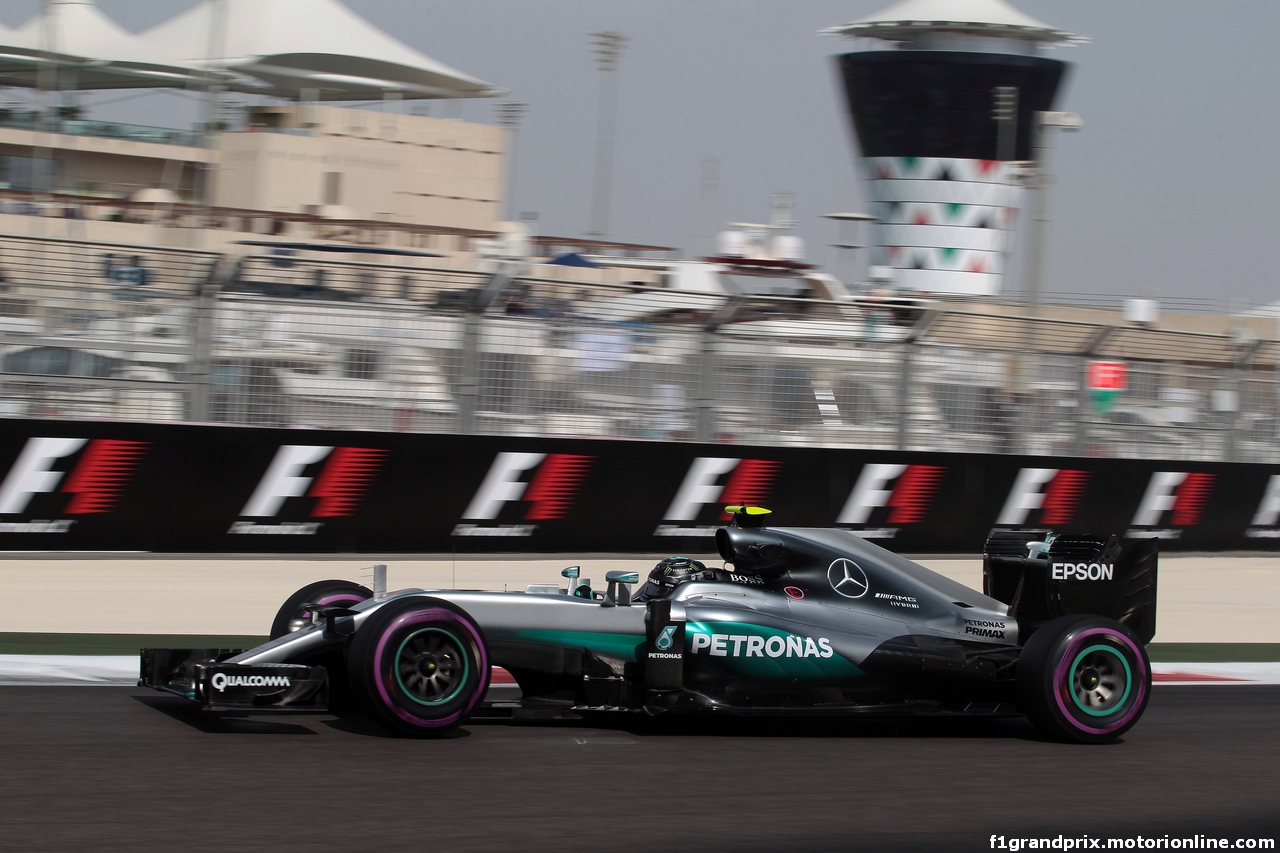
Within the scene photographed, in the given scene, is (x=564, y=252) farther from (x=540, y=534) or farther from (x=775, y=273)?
(x=540, y=534)

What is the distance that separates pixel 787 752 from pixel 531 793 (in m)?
1.49

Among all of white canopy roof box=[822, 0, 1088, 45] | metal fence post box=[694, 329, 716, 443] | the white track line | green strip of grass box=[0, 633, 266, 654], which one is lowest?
green strip of grass box=[0, 633, 266, 654]

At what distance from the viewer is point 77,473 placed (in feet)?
36.2

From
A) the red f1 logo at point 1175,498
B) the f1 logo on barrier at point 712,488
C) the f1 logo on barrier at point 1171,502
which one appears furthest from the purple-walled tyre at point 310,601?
the red f1 logo at point 1175,498

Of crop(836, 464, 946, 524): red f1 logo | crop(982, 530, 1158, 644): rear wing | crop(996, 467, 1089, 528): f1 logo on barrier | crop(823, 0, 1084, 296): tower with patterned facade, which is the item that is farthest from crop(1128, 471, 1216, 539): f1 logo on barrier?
crop(823, 0, 1084, 296): tower with patterned facade

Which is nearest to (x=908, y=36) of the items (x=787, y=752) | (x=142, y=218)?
(x=142, y=218)

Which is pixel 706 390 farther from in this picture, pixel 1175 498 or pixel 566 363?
pixel 1175 498

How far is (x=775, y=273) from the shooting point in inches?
1238

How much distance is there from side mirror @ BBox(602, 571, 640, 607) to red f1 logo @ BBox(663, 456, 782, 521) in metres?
6.42

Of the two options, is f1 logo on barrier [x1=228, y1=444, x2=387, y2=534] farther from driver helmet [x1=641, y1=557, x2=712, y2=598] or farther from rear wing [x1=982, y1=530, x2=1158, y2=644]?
rear wing [x1=982, y1=530, x2=1158, y2=644]

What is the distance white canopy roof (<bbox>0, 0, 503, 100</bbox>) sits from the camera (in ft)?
133

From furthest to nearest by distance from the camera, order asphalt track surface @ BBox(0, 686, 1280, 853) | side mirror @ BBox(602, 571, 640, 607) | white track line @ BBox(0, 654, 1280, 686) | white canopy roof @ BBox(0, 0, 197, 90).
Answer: white canopy roof @ BBox(0, 0, 197, 90) < white track line @ BBox(0, 654, 1280, 686) < side mirror @ BBox(602, 571, 640, 607) < asphalt track surface @ BBox(0, 686, 1280, 853)

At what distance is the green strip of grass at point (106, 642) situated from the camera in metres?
8.82

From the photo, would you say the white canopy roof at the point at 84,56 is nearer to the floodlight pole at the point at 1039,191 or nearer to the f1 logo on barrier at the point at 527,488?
the floodlight pole at the point at 1039,191
